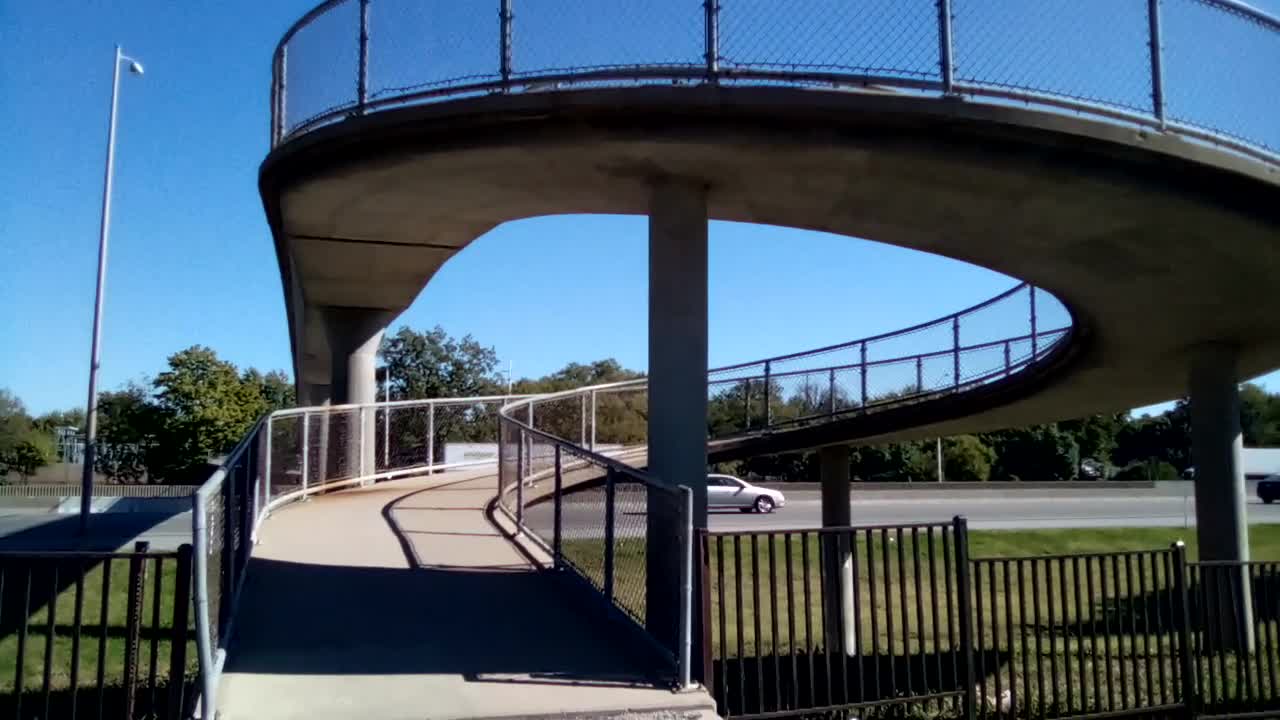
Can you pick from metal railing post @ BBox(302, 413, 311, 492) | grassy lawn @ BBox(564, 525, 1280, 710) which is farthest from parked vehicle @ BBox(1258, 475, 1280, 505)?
metal railing post @ BBox(302, 413, 311, 492)

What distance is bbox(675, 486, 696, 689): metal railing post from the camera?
6.25m

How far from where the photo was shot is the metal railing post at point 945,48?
7398mm

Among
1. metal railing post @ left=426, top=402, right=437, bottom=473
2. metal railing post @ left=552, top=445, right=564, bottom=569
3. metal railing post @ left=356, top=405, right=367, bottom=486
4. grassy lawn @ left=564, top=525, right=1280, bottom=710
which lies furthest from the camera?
metal railing post @ left=426, top=402, right=437, bottom=473

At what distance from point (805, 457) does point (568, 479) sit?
49.9 m

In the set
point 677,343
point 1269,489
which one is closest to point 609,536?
point 677,343

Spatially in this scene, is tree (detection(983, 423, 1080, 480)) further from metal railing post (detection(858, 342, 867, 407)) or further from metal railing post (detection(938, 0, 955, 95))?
metal railing post (detection(938, 0, 955, 95))

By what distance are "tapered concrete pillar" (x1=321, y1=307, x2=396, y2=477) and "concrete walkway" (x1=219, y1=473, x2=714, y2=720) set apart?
4715 mm

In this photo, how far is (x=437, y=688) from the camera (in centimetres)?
615

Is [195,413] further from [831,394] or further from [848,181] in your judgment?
[848,181]

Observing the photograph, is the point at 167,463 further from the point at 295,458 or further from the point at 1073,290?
the point at 1073,290

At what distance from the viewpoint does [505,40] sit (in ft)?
25.7

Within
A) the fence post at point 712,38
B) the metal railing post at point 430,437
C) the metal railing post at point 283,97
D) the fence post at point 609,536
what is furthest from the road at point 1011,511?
the fence post at point 712,38

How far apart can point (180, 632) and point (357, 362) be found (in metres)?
12.0

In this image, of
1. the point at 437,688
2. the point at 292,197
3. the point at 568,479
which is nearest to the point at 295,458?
the point at 568,479
